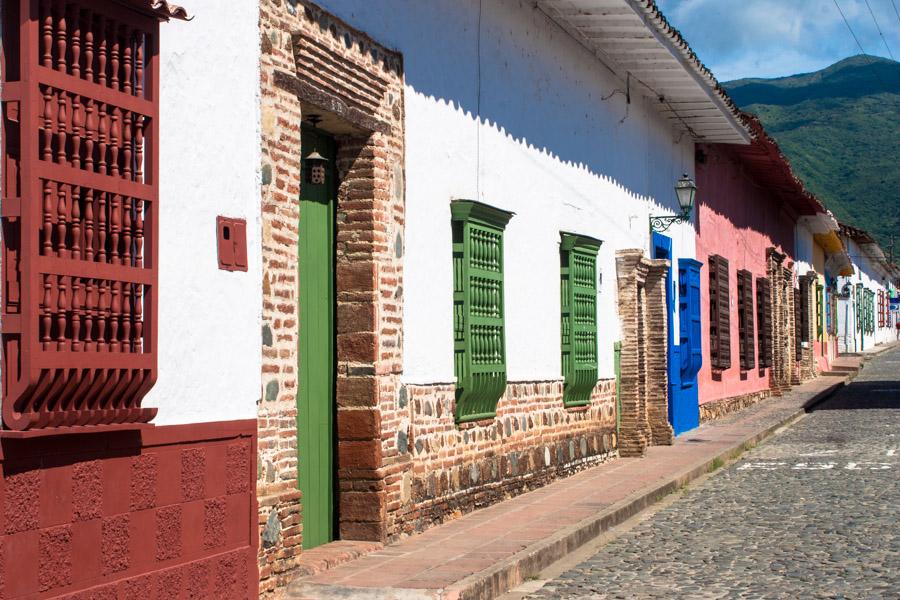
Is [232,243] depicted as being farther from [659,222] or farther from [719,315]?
[719,315]

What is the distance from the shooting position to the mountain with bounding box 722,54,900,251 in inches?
4852

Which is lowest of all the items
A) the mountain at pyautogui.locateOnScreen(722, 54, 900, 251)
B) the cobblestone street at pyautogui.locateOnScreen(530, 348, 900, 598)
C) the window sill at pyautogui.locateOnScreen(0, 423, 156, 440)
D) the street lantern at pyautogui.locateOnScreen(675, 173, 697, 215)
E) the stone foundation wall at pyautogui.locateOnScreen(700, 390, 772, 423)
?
the cobblestone street at pyautogui.locateOnScreen(530, 348, 900, 598)

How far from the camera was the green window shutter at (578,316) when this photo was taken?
1341cm

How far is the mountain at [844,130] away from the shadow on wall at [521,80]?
8679 centimetres

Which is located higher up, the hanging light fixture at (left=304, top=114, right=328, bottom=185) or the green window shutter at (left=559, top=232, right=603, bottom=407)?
the hanging light fixture at (left=304, top=114, right=328, bottom=185)

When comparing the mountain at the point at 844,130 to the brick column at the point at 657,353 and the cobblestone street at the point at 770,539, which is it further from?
the cobblestone street at the point at 770,539

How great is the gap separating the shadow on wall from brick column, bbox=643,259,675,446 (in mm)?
1109

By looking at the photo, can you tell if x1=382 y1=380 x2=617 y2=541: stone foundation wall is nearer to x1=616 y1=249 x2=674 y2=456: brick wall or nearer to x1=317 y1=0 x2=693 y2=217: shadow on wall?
x1=616 y1=249 x2=674 y2=456: brick wall

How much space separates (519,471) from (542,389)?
1076mm

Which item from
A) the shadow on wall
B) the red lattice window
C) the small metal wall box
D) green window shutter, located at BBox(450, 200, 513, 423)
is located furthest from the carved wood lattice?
green window shutter, located at BBox(450, 200, 513, 423)

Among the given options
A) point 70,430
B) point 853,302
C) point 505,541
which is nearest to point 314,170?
point 505,541

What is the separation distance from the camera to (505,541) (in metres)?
8.91

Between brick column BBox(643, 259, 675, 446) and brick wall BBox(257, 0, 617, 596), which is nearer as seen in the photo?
brick wall BBox(257, 0, 617, 596)

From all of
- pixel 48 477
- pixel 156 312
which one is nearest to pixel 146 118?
pixel 156 312
